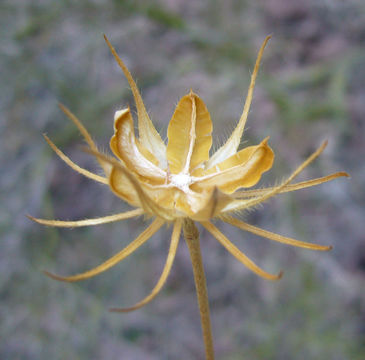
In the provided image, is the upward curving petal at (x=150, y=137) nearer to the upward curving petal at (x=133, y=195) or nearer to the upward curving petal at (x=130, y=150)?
the upward curving petal at (x=130, y=150)

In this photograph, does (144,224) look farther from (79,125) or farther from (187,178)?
(79,125)

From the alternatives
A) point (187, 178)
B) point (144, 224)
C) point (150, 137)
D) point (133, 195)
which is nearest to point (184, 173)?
point (187, 178)

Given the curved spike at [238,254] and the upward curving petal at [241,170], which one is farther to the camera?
the upward curving petal at [241,170]

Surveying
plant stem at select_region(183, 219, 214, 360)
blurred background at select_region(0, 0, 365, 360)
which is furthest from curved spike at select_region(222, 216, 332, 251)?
blurred background at select_region(0, 0, 365, 360)

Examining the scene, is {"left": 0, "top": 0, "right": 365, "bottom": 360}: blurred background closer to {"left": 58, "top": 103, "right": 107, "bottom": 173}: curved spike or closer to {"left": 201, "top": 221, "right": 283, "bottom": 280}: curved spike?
{"left": 201, "top": 221, "right": 283, "bottom": 280}: curved spike

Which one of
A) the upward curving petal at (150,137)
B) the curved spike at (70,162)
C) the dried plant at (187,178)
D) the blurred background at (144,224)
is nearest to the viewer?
the dried plant at (187,178)

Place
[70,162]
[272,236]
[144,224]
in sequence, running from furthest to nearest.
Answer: [144,224] < [70,162] < [272,236]

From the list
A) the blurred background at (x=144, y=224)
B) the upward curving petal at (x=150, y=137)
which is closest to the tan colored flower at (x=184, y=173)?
the upward curving petal at (x=150, y=137)

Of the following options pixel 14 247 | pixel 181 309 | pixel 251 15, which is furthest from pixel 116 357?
pixel 251 15
